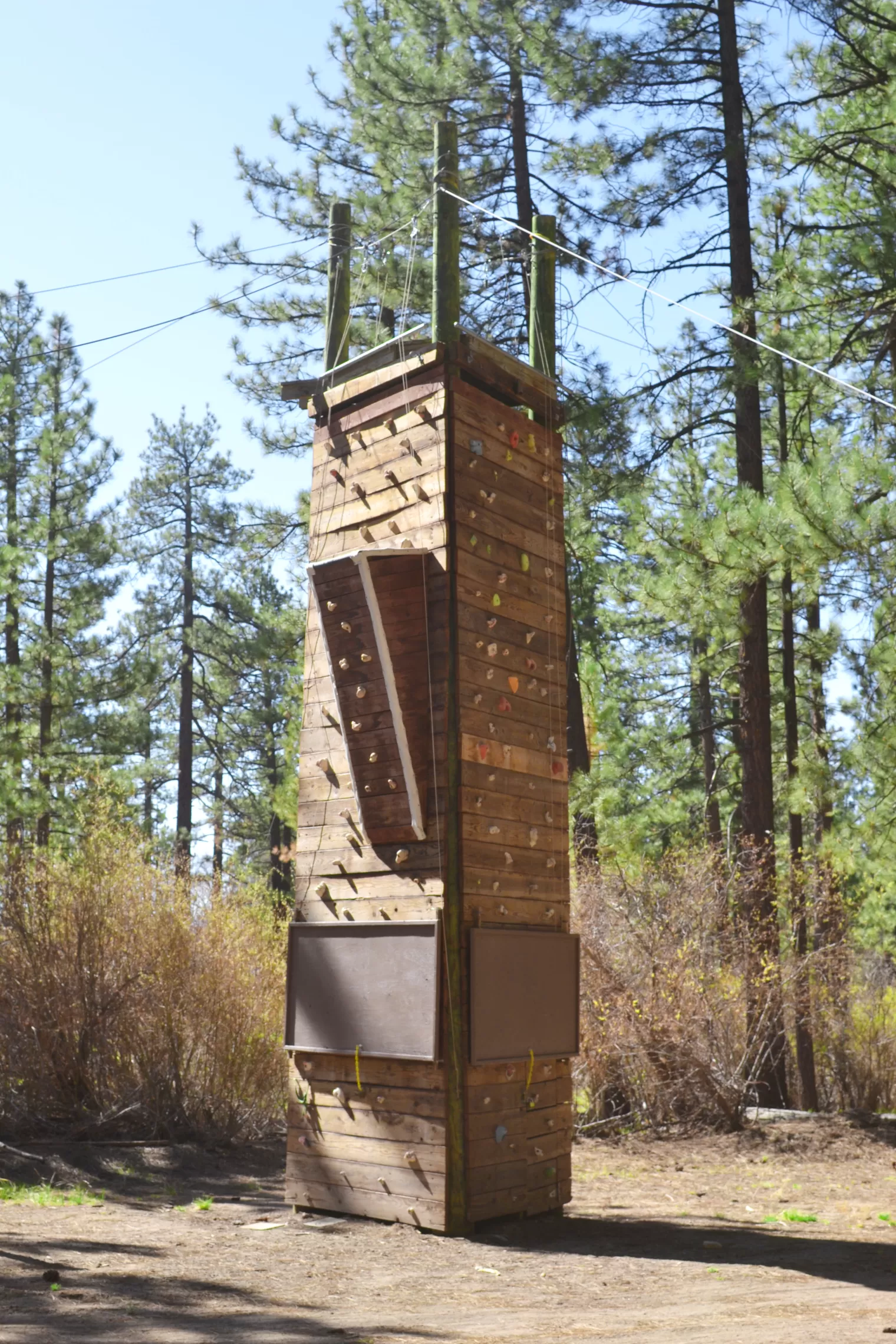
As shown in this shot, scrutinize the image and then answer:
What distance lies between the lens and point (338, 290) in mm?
7949

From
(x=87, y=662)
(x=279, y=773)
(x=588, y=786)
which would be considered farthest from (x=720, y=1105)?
(x=279, y=773)

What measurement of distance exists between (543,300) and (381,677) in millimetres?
3135

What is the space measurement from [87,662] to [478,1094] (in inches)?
727

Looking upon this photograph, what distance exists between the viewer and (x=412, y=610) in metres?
6.68

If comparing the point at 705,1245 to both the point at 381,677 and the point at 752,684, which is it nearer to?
the point at 381,677

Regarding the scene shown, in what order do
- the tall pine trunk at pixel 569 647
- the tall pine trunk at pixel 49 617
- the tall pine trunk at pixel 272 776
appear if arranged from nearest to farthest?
the tall pine trunk at pixel 569 647
the tall pine trunk at pixel 49 617
the tall pine trunk at pixel 272 776

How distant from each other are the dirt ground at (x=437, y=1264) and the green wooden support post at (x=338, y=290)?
5.22 meters

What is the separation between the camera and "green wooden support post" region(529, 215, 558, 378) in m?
8.04

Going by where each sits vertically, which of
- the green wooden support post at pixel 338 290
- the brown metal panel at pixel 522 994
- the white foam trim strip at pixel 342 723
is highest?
the green wooden support post at pixel 338 290

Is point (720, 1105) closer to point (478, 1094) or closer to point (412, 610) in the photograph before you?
point (478, 1094)

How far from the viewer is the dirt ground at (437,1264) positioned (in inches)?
171

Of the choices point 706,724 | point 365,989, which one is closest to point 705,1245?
point 365,989

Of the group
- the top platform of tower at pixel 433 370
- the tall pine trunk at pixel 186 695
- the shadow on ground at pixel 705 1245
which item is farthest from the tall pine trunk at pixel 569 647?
the tall pine trunk at pixel 186 695

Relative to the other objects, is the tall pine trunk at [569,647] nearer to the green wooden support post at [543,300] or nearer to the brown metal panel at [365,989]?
the green wooden support post at [543,300]
